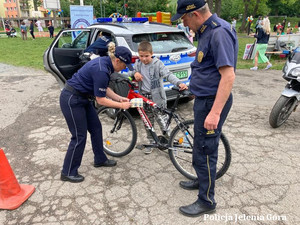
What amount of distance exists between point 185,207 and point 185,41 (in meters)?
3.43

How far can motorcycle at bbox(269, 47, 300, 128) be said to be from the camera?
3.91 metres

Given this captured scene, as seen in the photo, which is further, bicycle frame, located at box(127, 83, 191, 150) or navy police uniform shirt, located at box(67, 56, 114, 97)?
bicycle frame, located at box(127, 83, 191, 150)

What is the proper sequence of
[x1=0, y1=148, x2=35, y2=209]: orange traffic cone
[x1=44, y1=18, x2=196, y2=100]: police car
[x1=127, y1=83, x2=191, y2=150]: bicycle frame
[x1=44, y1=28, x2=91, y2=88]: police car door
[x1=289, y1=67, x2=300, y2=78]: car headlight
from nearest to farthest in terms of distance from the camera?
[x1=0, y1=148, x2=35, y2=209]: orange traffic cone < [x1=127, y1=83, x2=191, y2=150]: bicycle frame < [x1=289, y1=67, x2=300, y2=78]: car headlight < [x1=44, y1=18, x2=196, y2=100]: police car < [x1=44, y1=28, x2=91, y2=88]: police car door

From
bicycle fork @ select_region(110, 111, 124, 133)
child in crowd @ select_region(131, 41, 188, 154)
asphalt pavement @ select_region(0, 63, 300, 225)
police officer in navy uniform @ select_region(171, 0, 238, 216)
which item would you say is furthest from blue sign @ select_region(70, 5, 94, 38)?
police officer in navy uniform @ select_region(171, 0, 238, 216)

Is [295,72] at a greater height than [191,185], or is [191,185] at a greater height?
[295,72]

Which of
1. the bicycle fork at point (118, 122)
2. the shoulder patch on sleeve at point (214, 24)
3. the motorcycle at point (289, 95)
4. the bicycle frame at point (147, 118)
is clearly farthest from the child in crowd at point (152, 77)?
the motorcycle at point (289, 95)

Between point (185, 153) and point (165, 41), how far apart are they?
2.40 metres

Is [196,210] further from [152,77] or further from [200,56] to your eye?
[152,77]

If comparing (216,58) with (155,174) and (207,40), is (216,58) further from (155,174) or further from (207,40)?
(155,174)

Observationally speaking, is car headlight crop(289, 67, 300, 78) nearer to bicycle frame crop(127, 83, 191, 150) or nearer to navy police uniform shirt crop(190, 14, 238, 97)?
bicycle frame crop(127, 83, 191, 150)

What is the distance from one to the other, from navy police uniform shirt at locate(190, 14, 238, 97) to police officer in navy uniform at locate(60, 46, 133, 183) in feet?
2.55

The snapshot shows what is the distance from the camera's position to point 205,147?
213 cm

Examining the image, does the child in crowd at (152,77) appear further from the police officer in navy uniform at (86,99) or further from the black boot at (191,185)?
the black boot at (191,185)

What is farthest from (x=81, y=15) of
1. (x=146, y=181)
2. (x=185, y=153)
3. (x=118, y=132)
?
(x=146, y=181)
